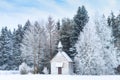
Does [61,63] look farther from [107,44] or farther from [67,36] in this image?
[107,44]

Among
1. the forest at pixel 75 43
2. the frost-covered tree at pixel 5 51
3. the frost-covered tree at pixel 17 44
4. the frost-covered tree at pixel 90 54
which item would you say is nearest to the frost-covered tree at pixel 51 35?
the forest at pixel 75 43

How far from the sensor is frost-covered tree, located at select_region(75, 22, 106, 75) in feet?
151

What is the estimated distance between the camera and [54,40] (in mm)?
55531

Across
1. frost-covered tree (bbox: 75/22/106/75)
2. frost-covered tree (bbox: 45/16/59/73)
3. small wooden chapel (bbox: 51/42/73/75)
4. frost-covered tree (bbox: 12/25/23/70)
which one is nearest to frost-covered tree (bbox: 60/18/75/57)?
frost-covered tree (bbox: 45/16/59/73)

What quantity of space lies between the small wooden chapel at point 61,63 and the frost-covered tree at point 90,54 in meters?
3.25

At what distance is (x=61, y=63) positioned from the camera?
50406 mm

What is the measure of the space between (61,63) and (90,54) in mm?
6815

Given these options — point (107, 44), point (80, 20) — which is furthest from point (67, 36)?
point (107, 44)

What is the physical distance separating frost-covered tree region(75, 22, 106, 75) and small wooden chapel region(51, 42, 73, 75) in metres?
3.25

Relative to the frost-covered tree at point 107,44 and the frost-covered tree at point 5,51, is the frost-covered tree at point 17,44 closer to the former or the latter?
the frost-covered tree at point 5,51

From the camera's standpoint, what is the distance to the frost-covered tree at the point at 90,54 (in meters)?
46.0
